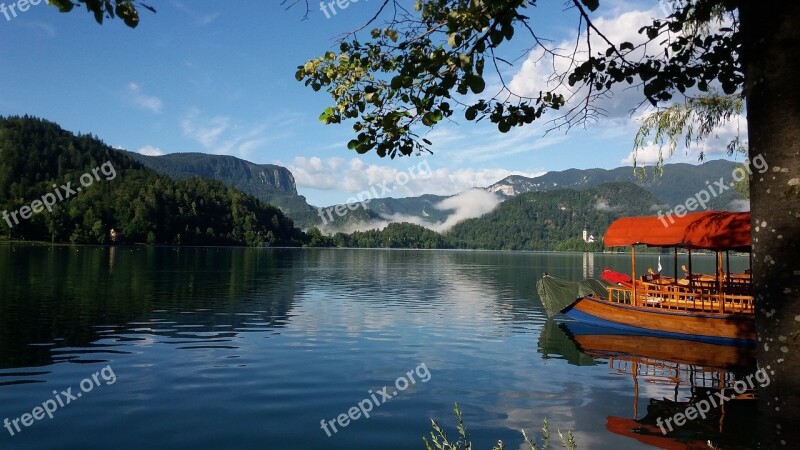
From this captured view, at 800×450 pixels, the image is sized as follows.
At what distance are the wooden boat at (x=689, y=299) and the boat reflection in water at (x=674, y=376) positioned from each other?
58 cm

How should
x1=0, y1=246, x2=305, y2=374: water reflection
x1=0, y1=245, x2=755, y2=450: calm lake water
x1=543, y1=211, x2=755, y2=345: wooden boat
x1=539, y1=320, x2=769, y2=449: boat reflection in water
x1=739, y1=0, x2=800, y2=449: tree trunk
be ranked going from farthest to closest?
x1=543, y1=211, x2=755, y2=345: wooden boat < x1=0, y1=246, x2=305, y2=374: water reflection < x1=539, y1=320, x2=769, y2=449: boat reflection in water < x1=0, y1=245, x2=755, y2=450: calm lake water < x1=739, y1=0, x2=800, y2=449: tree trunk

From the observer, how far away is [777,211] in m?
2.81

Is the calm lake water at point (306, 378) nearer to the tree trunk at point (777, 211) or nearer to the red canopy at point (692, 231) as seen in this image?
the red canopy at point (692, 231)

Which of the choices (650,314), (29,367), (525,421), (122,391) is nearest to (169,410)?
(122,391)

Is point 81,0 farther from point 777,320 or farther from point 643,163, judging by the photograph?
point 643,163

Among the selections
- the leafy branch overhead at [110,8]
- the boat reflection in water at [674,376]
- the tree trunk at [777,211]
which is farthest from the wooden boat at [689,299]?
the leafy branch overhead at [110,8]

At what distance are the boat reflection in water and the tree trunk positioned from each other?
245 millimetres

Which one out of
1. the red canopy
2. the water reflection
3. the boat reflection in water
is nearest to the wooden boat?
the red canopy

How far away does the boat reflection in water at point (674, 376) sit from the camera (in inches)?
482

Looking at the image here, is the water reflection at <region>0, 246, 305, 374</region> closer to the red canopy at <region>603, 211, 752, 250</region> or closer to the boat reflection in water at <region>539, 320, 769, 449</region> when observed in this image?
the boat reflection in water at <region>539, 320, 769, 449</region>

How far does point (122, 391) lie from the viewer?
1431 cm

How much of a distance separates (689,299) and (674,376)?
10249 millimetres

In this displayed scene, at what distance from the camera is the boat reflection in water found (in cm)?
1224

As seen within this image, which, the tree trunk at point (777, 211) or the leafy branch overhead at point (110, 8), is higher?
the leafy branch overhead at point (110, 8)
